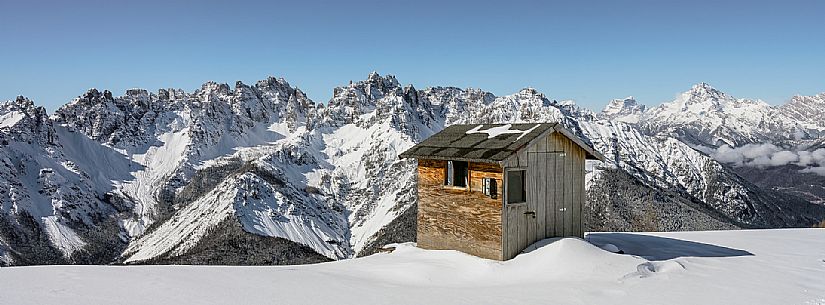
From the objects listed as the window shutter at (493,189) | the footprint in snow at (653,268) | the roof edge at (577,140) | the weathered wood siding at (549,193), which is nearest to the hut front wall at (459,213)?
the window shutter at (493,189)

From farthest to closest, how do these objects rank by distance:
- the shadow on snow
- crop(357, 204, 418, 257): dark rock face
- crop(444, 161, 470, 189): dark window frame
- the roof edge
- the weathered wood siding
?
1. crop(357, 204, 418, 257): dark rock face
2. crop(444, 161, 470, 189): dark window frame
3. the roof edge
4. the shadow on snow
5. the weathered wood siding

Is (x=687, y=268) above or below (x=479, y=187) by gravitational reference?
below

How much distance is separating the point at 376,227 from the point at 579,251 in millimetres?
179635

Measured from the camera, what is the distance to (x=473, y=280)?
1983cm

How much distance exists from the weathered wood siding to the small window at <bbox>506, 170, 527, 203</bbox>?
0.77 feet

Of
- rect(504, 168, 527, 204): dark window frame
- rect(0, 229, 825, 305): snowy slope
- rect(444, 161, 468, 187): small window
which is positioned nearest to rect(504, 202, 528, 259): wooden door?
rect(504, 168, 527, 204): dark window frame

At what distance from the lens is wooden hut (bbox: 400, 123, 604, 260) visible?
22547 mm

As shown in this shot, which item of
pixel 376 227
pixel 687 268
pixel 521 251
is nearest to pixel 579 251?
pixel 521 251

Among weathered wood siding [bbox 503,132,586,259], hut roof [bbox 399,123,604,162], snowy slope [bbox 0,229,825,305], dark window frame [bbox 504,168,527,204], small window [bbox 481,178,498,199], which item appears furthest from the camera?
hut roof [bbox 399,123,604,162]

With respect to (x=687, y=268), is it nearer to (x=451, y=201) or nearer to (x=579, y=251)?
(x=579, y=251)

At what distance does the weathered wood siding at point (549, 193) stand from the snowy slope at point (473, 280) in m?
0.88

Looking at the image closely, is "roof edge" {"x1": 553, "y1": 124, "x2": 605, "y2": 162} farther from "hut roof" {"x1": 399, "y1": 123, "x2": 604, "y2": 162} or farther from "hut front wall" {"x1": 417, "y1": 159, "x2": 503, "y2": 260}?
"hut front wall" {"x1": 417, "y1": 159, "x2": 503, "y2": 260}

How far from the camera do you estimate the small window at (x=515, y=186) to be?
2266 cm

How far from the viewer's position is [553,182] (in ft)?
79.3
